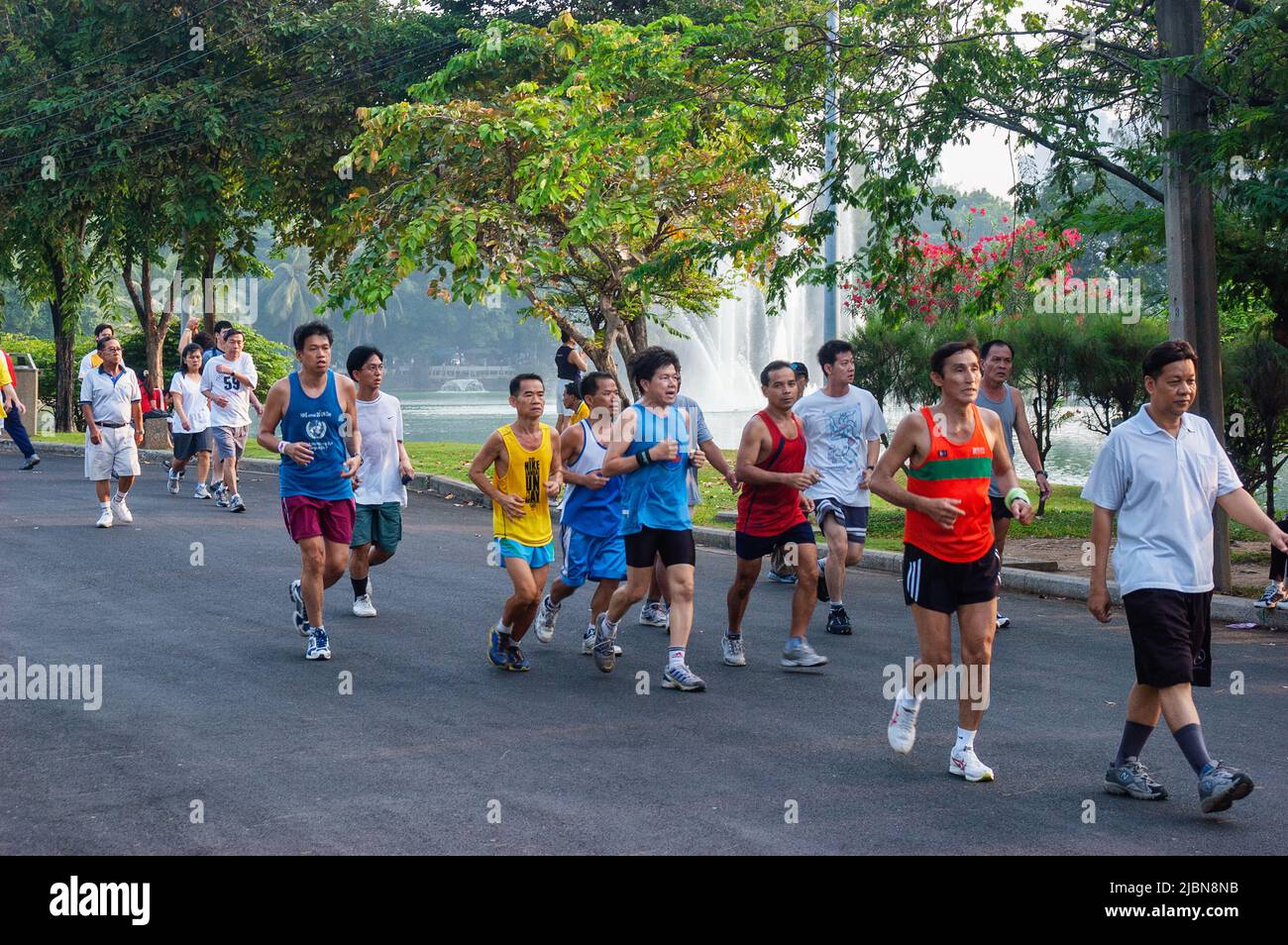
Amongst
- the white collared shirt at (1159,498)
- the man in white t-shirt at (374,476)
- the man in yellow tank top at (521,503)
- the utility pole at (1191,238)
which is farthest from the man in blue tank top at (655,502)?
the utility pole at (1191,238)

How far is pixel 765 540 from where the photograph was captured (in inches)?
347

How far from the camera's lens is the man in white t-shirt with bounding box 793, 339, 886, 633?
10.3m

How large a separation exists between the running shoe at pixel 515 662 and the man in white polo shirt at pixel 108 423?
734 centimetres

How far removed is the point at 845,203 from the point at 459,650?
7.03m

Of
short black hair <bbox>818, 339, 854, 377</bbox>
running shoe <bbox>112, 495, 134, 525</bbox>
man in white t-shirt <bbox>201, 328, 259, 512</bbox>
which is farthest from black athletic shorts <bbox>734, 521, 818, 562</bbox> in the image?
Answer: man in white t-shirt <bbox>201, 328, 259, 512</bbox>

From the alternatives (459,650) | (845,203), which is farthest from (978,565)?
(845,203)

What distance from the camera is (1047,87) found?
44.8 feet

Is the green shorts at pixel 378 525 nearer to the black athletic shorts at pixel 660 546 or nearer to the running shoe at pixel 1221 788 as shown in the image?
the black athletic shorts at pixel 660 546

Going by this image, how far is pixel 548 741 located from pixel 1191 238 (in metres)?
7.55

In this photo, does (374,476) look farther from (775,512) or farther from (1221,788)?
(1221,788)

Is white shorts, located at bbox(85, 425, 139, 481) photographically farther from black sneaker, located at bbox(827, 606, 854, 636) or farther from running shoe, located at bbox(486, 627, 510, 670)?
black sneaker, located at bbox(827, 606, 854, 636)

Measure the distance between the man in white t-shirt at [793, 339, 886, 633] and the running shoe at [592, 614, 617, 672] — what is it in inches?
87.2

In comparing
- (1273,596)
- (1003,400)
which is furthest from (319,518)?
(1273,596)

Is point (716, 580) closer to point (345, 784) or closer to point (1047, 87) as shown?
point (1047, 87)
